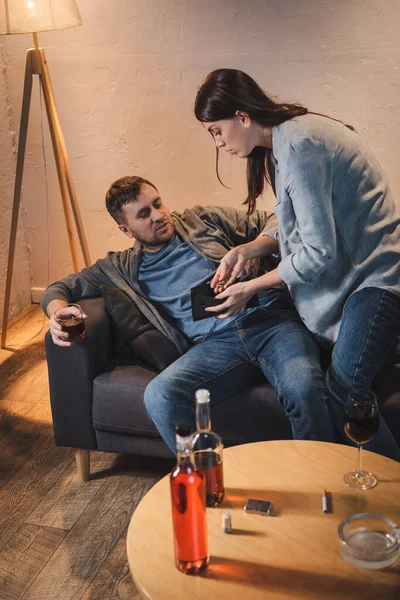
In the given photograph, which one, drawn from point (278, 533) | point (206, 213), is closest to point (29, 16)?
point (206, 213)

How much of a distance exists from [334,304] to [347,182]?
14.8 inches

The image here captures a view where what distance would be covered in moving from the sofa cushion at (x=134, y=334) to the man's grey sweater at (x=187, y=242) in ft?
0.08

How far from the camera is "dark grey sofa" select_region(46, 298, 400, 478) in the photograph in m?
2.30

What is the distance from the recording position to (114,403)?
2.42 meters

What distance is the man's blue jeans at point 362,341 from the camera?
2137 millimetres

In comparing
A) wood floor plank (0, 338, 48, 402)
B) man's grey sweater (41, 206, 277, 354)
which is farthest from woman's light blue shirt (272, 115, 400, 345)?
wood floor plank (0, 338, 48, 402)

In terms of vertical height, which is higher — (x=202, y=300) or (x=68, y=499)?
(x=202, y=300)

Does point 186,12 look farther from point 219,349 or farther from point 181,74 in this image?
point 219,349

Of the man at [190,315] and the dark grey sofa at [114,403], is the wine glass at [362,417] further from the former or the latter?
the dark grey sofa at [114,403]

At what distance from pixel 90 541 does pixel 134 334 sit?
695 mm

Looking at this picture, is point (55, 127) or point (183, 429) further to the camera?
point (55, 127)

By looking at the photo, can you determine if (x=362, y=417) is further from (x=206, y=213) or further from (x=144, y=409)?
(x=206, y=213)

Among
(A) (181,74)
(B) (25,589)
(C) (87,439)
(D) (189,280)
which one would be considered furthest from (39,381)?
(A) (181,74)

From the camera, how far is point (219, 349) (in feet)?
7.93
